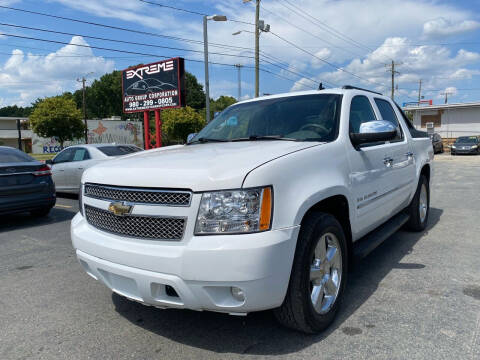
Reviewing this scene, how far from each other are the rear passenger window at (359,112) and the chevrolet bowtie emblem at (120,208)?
205 cm

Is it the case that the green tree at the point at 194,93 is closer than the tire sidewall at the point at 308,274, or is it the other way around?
the tire sidewall at the point at 308,274

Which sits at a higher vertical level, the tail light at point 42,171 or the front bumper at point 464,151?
the tail light at point 42,171

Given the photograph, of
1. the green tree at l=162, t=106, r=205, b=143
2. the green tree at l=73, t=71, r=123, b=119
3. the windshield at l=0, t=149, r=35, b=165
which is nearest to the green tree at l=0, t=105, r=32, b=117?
the green tree at l=73, t=71, r=123, b=119

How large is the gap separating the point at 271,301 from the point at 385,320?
114 centimetres

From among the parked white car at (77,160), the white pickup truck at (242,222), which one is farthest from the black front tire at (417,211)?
the parked white car at (77,160)

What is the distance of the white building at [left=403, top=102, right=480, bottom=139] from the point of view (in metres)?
36.5

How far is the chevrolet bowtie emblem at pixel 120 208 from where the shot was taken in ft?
8.08

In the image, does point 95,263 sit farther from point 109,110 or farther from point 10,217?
point 109,110

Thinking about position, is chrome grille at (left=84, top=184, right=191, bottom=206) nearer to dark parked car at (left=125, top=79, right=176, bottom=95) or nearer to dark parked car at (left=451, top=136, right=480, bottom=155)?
dark parked car at (left=125, top=79, right=176, bottom=95)

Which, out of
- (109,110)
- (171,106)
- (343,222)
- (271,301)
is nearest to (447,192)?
(343,222)

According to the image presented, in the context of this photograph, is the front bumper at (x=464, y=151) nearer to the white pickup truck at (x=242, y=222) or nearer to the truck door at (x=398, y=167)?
the truck door at (x=398, y=167)

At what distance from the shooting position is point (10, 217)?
7.82 m

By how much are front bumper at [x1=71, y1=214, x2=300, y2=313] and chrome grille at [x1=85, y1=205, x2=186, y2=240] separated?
0.05 m

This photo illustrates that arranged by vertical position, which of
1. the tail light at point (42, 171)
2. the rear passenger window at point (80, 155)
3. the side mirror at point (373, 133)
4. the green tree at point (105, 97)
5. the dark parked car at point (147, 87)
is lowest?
the tail light at point (42, 171)
